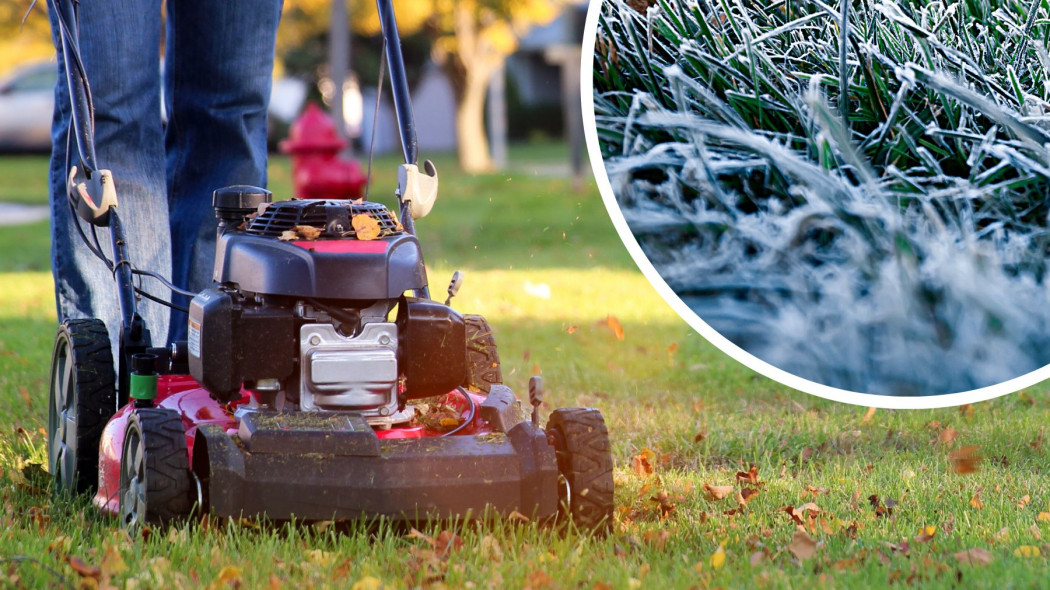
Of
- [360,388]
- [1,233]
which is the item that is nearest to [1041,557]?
[360,388]

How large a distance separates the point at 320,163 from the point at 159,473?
5.76 metres

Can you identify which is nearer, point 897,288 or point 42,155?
point 897,288

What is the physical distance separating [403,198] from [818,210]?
88cm

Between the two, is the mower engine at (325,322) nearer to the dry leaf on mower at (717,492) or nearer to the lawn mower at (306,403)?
the lawn mower at (306,403)

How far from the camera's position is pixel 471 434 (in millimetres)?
2486

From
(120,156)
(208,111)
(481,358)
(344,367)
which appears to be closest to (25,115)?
(208,111)

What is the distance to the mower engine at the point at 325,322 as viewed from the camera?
2.37 meters

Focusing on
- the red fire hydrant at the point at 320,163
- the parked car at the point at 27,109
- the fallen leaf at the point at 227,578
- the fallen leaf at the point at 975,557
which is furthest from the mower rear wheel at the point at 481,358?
the parked car at the point at 27,109

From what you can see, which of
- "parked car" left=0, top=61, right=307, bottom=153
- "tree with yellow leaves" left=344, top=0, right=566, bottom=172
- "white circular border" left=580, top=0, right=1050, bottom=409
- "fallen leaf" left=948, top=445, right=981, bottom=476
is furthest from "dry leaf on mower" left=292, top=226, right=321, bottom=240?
"parked car" left=0, top=61, right=307, bottom=153

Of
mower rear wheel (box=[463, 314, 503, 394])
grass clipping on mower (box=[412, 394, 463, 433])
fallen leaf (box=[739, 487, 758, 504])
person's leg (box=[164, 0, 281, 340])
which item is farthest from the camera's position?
person's leg (box=[164, 0, 281, 340])

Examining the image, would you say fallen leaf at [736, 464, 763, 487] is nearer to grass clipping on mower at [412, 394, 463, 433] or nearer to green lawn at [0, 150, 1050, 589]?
green lawn at [0, 150, 1050, 589]

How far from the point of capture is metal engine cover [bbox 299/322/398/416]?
238cm

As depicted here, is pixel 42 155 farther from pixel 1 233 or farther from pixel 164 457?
pixel 164 457

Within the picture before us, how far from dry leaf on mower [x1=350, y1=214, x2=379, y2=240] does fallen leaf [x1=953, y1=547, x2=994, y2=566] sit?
117 centimetres
